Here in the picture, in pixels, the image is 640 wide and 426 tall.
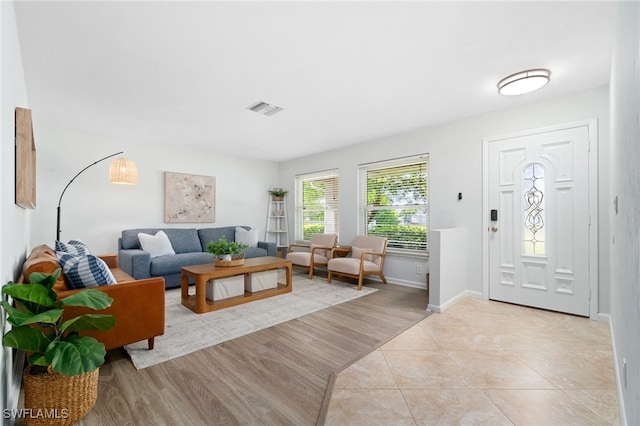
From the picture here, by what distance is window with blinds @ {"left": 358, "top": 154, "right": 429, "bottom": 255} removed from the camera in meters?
4.41

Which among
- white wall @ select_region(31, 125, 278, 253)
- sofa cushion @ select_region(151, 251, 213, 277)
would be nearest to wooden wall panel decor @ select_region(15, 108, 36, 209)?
sofa cushion @ select_region(151, 251, 213, 277)

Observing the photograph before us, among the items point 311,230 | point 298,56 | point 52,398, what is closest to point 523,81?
point 298,56

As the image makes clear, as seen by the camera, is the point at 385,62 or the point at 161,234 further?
the point at 161,234

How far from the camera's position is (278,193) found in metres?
6.41

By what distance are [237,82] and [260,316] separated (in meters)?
2.42

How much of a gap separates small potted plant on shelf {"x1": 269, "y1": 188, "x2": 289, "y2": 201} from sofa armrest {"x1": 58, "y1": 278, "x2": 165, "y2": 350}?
4.30m

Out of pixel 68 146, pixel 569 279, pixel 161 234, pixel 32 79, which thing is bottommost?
pixel 569 279

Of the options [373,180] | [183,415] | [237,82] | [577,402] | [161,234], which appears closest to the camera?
[183,415]

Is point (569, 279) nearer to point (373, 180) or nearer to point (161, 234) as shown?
point (373, 180)

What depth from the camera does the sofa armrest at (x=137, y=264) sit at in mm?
3865

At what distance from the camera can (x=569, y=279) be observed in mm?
3090

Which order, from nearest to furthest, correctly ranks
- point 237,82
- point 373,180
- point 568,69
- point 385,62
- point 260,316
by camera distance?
point 385,62, point 568,69, point 237,82, point 260,316, point 373,180

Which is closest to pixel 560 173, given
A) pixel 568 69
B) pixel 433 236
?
pixel 568 69

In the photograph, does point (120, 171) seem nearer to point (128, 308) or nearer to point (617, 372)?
point (128, 308)
